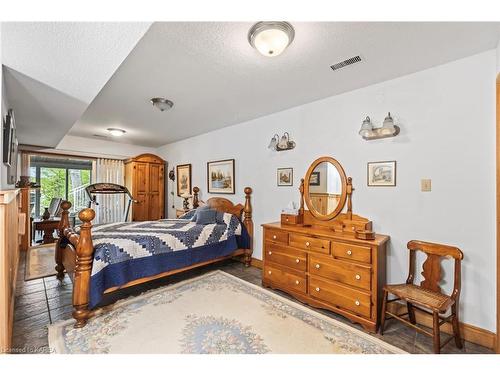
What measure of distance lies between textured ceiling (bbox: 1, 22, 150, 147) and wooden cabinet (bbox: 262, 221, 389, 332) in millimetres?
2303

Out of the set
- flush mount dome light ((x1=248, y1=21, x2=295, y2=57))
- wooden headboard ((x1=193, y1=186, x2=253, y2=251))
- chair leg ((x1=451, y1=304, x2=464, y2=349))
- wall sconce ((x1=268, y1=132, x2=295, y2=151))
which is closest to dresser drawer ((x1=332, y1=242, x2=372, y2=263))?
chair leg ((x1=451, y1=304, x2=464, y2=349))

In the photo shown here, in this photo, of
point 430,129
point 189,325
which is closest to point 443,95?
point 430,129

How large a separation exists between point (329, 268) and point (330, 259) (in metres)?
0.09

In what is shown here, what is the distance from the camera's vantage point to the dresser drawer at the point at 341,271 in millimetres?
2107

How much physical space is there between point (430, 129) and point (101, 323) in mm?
3549

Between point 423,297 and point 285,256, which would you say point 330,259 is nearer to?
point 285,256

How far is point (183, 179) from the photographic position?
5.36 metres

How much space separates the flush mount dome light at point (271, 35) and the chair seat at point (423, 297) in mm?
2170

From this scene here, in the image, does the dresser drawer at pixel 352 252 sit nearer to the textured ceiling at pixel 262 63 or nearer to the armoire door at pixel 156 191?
the textured ceiling at pixel 262 63

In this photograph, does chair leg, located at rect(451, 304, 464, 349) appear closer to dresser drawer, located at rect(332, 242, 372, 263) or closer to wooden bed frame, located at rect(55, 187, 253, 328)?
dresser drawer, located at rect(332, 242, 372, 263)

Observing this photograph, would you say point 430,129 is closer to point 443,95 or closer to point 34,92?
point 443,95

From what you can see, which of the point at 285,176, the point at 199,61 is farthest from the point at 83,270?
the point at 285,176

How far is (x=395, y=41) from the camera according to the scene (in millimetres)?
1758

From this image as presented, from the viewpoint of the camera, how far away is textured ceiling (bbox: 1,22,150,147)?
4.17ft
